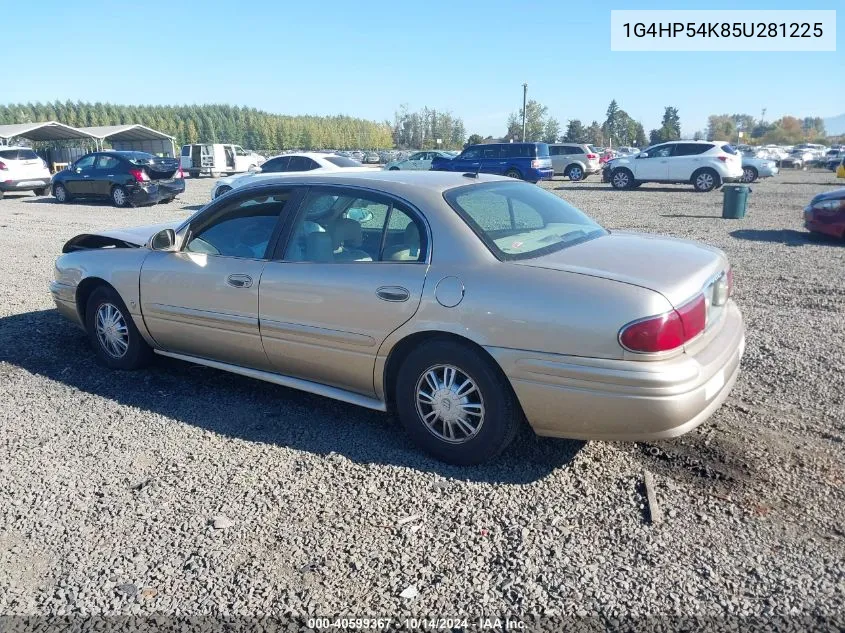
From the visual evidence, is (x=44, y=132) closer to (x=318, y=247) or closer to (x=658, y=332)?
(x=318, y=247)

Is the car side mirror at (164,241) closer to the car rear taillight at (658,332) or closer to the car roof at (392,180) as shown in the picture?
the car roof at (392,180)

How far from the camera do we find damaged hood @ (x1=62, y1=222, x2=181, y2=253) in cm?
511

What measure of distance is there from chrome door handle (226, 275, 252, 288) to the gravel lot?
0.84 meters

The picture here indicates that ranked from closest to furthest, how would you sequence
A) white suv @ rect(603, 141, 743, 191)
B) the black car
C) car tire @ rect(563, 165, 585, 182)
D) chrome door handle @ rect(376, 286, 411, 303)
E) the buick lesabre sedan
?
the buick lesabre sedan
chrome door handle @ rect(376, 286, 411, 303)
the black car
white suv @ rect(603, 141, 743, 191)
car tire @ rect(563, 165, 585, 182)

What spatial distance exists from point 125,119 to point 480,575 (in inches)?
5121

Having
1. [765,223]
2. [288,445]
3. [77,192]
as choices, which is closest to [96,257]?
[288,445]

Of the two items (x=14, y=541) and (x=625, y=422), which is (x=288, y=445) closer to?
(x=14, y=541)

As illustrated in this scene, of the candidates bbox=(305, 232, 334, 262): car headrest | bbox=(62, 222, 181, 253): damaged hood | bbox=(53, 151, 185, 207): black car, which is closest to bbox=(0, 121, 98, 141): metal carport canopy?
bbox=(53, 151, 185, 207): black car

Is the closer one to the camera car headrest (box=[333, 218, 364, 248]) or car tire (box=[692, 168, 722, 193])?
car headrest (box=[333, 218, 364, 248])

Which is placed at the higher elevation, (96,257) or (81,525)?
(96,257)

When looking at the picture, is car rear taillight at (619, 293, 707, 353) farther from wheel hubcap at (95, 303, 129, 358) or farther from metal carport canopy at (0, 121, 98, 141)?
metal carport canopy at (0, 121, 98, 141)

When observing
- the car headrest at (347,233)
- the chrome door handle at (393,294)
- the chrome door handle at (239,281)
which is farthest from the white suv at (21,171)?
the chrome door handle at (393,294)

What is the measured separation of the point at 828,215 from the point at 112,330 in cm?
1116

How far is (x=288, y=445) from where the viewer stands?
3.82 meters
